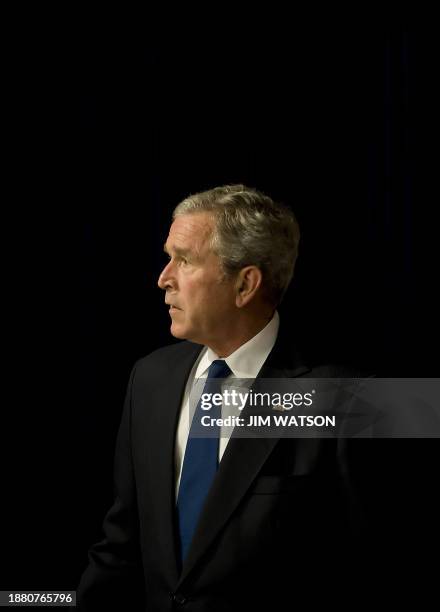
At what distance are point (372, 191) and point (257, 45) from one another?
0.47 m

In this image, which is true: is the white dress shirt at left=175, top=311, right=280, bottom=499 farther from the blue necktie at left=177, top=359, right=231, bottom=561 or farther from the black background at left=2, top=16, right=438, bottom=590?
the black background at left=2, top=16, right=438, bottom=590

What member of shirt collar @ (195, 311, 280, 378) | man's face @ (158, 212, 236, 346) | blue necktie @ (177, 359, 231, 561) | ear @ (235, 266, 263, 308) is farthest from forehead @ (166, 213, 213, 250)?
blue necktie @ (177, 359, 231, 561)

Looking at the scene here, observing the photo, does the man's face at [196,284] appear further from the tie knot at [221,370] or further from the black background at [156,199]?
the black background at [156,199]

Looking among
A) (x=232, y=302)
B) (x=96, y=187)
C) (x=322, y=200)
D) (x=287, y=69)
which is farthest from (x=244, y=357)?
(x=287, y=69)

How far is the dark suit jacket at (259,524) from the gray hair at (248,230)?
18 cm

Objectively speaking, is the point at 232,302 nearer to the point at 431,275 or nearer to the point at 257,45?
the point at 431,275

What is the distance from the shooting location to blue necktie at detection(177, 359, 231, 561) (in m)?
1.53

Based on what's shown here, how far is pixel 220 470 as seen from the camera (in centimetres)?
149

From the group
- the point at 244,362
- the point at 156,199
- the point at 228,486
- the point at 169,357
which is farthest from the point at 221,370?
the point at 156,199

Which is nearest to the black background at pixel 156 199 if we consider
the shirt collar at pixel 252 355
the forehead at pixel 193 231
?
the shirt collar at pixel 252 355

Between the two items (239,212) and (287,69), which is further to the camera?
(287,69)

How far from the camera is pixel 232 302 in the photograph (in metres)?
1.61

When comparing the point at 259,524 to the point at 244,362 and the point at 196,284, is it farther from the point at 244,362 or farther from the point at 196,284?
the point at 196,284
